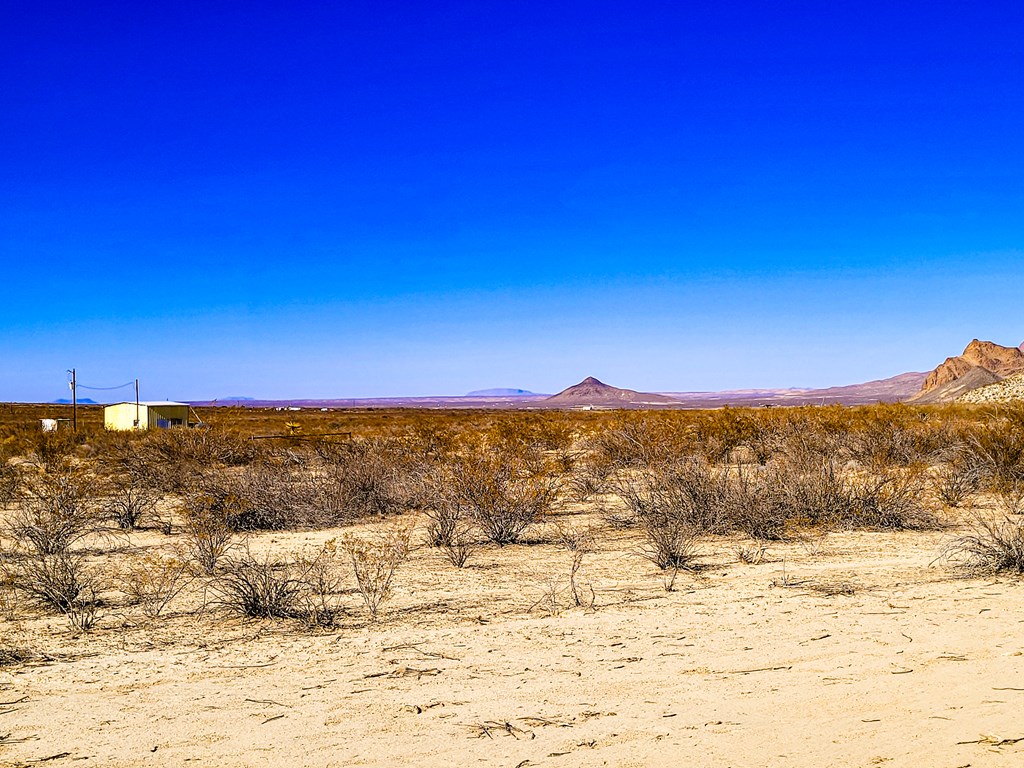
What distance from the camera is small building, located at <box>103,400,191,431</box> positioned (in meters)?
44.1

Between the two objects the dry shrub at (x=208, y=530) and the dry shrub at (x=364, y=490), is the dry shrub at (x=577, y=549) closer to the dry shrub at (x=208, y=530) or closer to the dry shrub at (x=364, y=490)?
the dry shrub at (x=364, y=490)

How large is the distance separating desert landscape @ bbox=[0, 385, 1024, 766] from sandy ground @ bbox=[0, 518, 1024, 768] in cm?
3

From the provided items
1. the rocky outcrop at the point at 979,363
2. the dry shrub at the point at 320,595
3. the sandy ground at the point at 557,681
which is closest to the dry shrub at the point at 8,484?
the dry shrub at the point at 320,595

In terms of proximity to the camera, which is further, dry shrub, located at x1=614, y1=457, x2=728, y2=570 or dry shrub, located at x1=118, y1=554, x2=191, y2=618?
dry shrub, located at x1=614, y1=457, x2=728, y2=570

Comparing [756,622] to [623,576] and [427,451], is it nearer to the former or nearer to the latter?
[623,576]

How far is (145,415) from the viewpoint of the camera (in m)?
44.6

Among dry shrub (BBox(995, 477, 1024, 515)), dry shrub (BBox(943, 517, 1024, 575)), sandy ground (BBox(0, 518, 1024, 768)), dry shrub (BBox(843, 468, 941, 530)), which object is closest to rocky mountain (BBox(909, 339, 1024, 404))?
dry shrub (BBox(995, 477, 1024, 515))

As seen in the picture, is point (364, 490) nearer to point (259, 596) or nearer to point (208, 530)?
point (208, 530)

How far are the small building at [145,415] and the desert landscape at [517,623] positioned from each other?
31.4 meters

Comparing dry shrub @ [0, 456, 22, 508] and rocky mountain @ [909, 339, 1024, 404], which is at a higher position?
rocky mountain @ [909, 339, 1024, 404]

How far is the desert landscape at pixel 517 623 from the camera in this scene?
16.0 ft

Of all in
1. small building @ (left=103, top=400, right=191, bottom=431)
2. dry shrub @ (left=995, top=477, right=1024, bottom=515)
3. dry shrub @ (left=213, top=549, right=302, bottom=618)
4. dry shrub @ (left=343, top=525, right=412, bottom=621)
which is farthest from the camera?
small building @ (left=103, top=400, right=191, bottom=431)

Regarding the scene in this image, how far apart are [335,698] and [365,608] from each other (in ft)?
7.49

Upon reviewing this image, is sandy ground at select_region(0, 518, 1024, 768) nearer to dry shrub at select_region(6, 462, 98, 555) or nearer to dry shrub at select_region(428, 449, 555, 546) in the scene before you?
dry shrub at select_region(6, 462, 98, 555)
